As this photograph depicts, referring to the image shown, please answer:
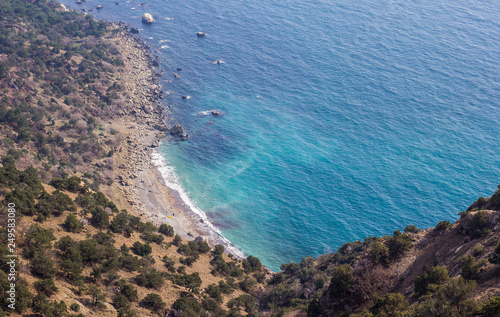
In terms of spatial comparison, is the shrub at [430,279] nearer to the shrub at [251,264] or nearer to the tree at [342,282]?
the tree at [342,282]

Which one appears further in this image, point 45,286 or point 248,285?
point 248,285

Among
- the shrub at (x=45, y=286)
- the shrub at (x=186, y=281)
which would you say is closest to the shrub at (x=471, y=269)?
the shrub at (x=186, y=281)

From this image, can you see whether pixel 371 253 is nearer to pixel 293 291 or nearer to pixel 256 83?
pixel 293 291

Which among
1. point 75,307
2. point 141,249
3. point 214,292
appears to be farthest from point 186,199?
point 75,307

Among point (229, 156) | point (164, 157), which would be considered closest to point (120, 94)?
point (164, 157)

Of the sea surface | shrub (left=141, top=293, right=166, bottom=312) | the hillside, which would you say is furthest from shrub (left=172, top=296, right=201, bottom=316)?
the sea surface

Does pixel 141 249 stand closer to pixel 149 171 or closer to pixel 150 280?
pixel 150 280

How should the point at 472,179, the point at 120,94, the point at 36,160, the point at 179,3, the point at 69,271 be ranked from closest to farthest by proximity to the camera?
the point at 69,271
the point at 36,160
the point at 472,179
the point at 120,94
the point at 179,3
